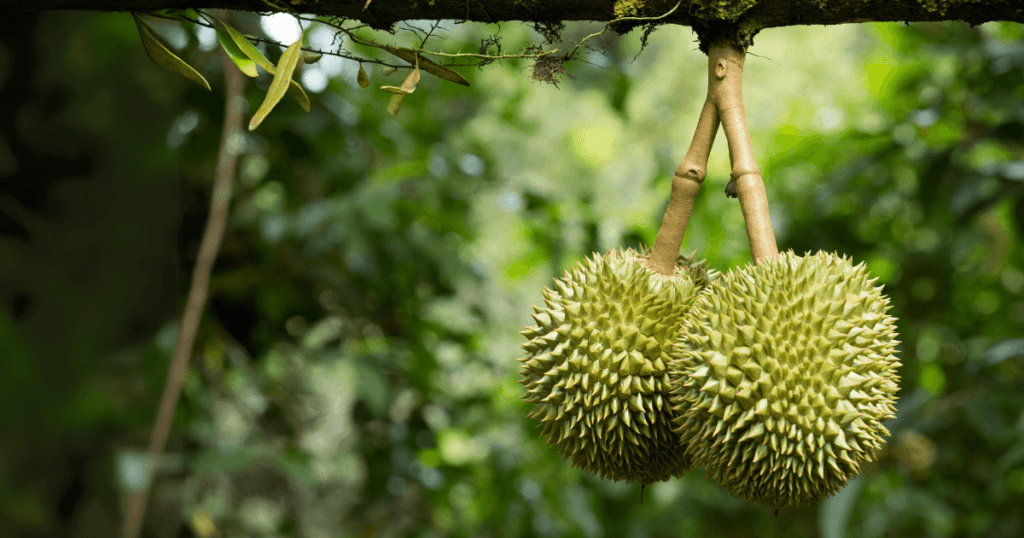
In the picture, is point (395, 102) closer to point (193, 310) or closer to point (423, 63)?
point (423, 63)

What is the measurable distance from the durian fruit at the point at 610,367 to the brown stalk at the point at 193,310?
96 cm

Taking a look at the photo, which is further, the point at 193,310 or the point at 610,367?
the point at 193,310

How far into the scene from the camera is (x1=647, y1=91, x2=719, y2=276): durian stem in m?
0.91

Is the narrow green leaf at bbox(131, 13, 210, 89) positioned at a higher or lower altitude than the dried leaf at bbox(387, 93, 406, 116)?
lower

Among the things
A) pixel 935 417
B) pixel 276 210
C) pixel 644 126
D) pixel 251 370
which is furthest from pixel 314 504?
pixel 644 126

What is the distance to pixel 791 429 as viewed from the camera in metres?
0.86

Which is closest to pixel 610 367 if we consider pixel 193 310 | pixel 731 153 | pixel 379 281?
pixel 731 153

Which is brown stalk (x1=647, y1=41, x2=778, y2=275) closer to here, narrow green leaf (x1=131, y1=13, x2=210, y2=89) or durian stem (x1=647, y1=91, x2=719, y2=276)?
durian stem (x1=647, y1=91, x2=719, y2=276)

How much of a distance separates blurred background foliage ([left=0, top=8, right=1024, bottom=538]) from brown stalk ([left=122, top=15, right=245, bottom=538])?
0.17 feet

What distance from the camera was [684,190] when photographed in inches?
38.4

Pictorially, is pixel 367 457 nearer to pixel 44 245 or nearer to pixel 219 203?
pixel 219 203

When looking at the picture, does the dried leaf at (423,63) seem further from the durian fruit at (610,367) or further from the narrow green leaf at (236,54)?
the durian fruit at (610,367)

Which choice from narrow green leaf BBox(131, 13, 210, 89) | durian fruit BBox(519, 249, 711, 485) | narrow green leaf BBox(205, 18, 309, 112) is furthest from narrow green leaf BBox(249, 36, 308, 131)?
durian fruit BBox(519, 249, 711, 485)

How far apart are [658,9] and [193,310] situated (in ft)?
4.42
